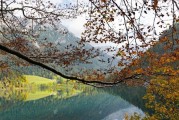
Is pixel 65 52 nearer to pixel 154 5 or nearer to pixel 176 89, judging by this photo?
pixel 154 5

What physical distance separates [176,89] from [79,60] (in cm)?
605

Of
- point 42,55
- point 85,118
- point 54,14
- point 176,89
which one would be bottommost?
point 85,118

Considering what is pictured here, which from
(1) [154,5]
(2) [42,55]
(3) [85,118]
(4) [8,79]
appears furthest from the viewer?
(3) [85,118]

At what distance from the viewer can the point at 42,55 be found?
9930 millimetres

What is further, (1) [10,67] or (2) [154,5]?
(1) [10,67]

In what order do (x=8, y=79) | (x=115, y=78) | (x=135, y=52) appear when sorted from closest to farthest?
1. (x=135, y=52)
2. (x=115, y=78)
3. (x=8, y=79)

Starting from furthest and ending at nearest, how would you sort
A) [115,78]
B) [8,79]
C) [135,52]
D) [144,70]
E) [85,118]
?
[85,118]
[8,79]
[115,78]
[144,70]
[135,52]

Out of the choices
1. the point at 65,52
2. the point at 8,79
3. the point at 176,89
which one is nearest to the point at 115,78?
the point at 65,52

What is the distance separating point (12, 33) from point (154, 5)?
24.5 ft

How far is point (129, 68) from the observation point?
28.0 feet

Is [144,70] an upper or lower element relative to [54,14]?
lower

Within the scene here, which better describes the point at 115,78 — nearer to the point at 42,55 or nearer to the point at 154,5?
the point at 42,55

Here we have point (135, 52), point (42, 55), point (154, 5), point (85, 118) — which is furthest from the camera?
point (85, 118)

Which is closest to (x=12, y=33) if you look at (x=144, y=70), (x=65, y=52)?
(x=65, y=52)
